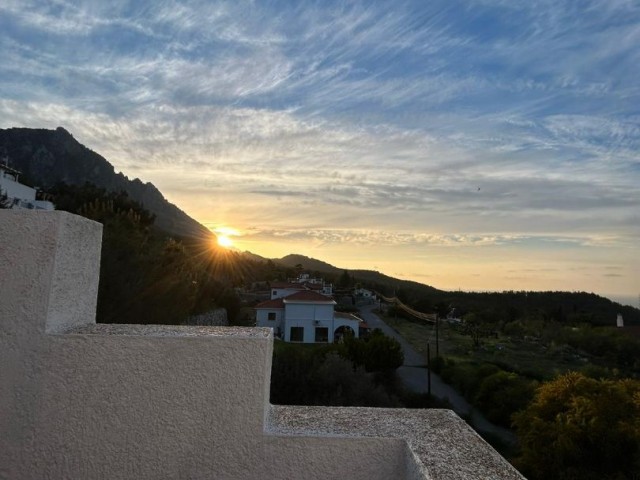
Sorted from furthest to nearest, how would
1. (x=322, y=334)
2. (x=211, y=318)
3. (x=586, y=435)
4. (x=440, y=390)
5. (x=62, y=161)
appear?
(x=62, y=161), (x=322, y=334), (x=211, y=318), (x=440, y=390), (x=586, y=435)

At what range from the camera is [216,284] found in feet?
83.8

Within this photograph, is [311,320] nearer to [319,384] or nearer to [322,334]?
[322,334]

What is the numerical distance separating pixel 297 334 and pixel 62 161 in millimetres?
60635

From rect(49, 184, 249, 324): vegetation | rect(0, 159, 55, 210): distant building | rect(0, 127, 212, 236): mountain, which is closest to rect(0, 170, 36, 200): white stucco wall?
rect(0, 159, 55, 210): distant building

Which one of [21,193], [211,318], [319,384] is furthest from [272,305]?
[319,384]

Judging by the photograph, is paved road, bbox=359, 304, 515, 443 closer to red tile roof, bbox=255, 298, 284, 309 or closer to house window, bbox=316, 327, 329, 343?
house window, bbox=316, 327, 329, 343

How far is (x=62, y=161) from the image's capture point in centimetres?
7206

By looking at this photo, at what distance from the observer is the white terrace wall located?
1.81m

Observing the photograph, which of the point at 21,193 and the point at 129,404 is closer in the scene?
the point at 129,404

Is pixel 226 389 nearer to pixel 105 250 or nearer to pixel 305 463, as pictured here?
pixel 305 463

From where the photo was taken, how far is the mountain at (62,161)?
66.2 metres

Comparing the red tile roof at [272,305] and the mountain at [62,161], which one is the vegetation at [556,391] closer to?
the red tile roof at [272,305]

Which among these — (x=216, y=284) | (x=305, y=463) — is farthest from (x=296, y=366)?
(x=216, y=284)

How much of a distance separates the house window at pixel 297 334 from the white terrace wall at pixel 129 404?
29674 millimetres
